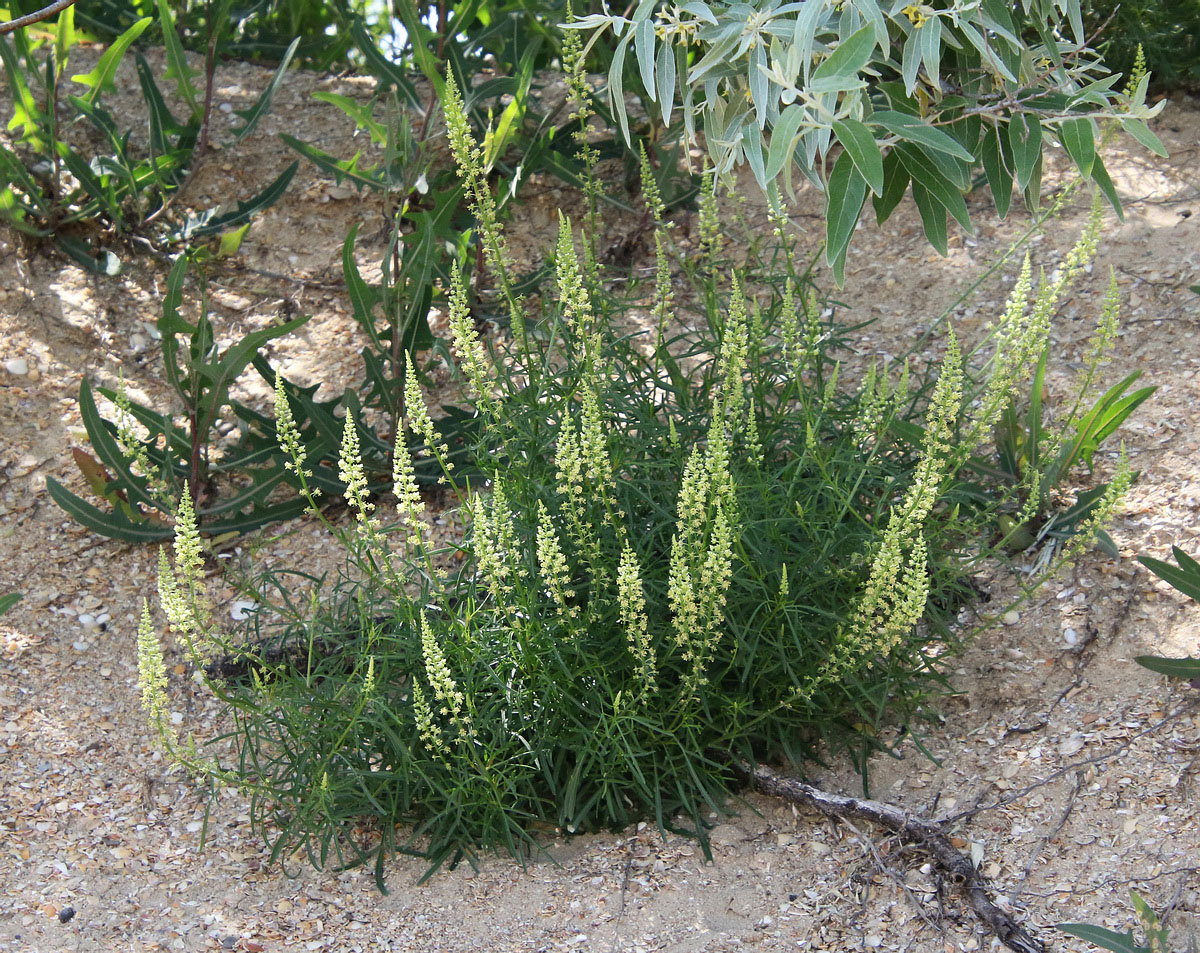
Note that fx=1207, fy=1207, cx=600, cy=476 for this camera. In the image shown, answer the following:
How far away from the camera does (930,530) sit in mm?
3027

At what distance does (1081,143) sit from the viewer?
8.93ft

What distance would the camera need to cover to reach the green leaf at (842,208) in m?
2.36

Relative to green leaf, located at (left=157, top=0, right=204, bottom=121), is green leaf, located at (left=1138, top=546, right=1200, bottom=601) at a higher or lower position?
lower

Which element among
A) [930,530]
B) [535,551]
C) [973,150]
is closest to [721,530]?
[535,551]

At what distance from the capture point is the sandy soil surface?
2.54m

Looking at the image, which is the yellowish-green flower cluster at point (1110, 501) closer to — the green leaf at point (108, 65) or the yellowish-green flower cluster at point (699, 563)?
the yellowish-green flower cluster at point (699, 563)

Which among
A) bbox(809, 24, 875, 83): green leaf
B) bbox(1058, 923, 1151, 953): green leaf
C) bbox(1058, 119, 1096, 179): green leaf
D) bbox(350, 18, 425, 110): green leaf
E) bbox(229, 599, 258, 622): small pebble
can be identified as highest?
bbox(809, 24, 875, 83): green leaf

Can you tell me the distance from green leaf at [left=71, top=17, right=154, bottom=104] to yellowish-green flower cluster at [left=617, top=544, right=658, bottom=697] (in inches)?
114

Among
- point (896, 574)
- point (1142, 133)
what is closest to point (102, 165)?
point (896, 574)

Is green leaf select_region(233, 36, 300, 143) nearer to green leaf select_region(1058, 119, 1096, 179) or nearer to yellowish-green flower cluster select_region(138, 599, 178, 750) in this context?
yellowish-green flower cluster select_region(138, 599, 178, 750)

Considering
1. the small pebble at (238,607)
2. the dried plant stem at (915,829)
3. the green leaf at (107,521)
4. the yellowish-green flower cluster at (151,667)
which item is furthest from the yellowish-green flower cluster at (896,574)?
the green leaf at (107,521)

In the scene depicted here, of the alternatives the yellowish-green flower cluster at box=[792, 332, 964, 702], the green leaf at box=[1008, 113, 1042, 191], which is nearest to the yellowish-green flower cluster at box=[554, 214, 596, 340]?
the yellowish-green flower cluster at box=[792, 332, 964, 702]

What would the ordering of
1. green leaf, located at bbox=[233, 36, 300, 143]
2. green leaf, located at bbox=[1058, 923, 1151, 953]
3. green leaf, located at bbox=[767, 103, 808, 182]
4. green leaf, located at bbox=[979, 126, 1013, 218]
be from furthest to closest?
green leaf, located at bbox=[233, 36, 300, 143], green leaf, located at bbox=[979, 126, 1013, 218], green leaf, located at bbox=[767, 103, 808, 182], green leaf, located at bbox=[1058, 923, 1151, 953]

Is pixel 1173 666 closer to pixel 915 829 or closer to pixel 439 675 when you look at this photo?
pixel 915 829
